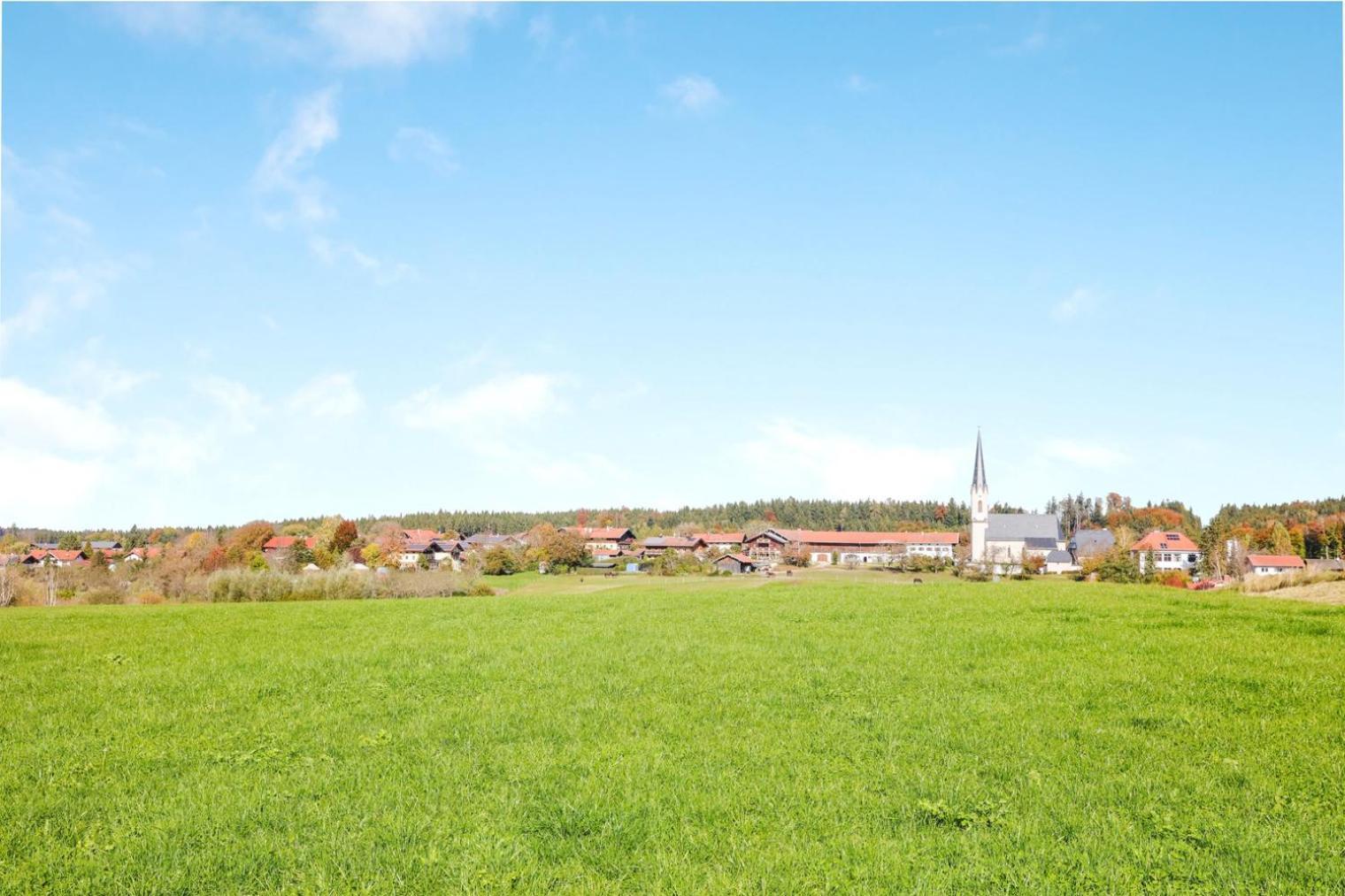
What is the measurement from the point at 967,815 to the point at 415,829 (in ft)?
17.0

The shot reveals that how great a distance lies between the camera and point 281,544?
447 feet

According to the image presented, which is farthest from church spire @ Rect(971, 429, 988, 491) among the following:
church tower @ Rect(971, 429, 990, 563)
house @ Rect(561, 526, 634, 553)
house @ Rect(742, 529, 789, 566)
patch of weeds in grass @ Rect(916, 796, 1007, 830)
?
patch of weeds in grass @ Rect(916, 796, 1007, 830)

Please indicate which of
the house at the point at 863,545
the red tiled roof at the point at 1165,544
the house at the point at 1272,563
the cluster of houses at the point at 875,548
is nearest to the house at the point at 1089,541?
the cluster of houses at the point at 875,548

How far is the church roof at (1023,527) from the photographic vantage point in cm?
14450

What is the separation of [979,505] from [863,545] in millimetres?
32286

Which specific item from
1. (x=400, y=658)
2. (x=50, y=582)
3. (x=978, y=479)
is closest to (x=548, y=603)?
(x=400, y=658)

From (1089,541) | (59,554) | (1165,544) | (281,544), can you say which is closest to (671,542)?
(281,544)

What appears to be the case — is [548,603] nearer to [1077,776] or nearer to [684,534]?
[1077,776]

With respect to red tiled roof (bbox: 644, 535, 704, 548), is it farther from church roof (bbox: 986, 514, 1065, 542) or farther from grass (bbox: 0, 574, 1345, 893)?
grass (bbox: 0, 574, 1345, 893)

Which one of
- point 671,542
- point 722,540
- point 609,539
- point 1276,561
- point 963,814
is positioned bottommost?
point 671,542

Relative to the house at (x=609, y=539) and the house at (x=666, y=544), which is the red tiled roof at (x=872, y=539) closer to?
the house at (x=666, y=544)

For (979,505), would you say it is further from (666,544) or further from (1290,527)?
(1290,527)

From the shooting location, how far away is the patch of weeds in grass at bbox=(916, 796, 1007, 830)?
7754mm

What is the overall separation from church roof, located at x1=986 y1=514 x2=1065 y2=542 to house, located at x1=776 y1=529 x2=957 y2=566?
801cm
